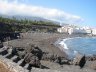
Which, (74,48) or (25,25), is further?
(25,25)

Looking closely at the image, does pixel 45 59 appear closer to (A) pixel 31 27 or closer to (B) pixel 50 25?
(A) pixel 31 27

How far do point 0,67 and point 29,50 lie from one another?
1147 centimetres

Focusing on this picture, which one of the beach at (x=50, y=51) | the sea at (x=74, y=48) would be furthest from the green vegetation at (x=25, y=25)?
the beach at (x=50, y=51)

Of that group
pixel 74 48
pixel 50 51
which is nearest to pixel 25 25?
pixel 74 48

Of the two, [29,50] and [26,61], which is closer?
[26,61]

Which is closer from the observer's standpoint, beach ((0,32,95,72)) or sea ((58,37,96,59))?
beach ((0,32,95,72))

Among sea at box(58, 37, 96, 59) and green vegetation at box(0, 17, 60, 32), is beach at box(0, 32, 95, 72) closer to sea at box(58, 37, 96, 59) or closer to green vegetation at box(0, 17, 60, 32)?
sea at box(58, 37, 96, 59)

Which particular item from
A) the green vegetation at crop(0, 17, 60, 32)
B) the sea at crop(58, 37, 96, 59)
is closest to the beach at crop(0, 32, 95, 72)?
the sea at crop(58, 37, 96, 59)

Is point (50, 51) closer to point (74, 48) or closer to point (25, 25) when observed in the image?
point (74, 48)

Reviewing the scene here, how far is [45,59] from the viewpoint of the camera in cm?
3064

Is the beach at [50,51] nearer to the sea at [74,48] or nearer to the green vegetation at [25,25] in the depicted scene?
the sea at [74,48]

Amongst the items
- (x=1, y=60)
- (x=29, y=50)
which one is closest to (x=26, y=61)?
(x=1, y=60)

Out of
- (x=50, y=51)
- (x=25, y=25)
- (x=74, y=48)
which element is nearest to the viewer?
(x=50, y=51)

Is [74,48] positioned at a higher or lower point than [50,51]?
lower
